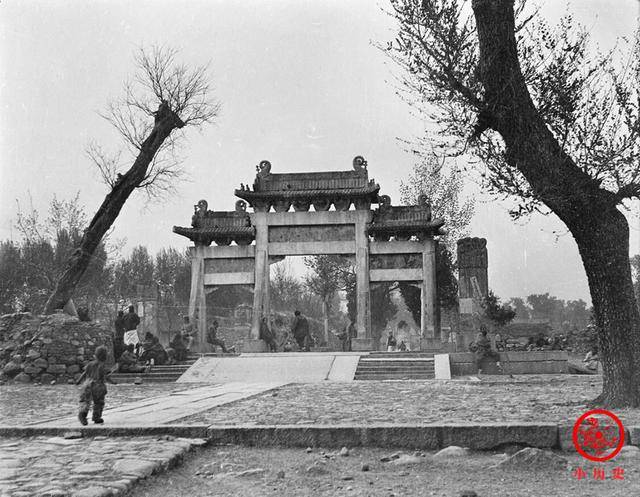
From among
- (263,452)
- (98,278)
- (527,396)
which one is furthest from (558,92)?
(98,278)

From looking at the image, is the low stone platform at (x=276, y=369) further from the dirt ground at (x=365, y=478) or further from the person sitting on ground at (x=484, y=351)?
the dirt ground at (x=365, y=478)

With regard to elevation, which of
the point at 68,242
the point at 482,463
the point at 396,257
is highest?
the point at 68,242

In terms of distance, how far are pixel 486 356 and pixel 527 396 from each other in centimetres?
709

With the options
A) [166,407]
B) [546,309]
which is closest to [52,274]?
[166,407]

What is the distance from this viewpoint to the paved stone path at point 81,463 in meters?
4.59

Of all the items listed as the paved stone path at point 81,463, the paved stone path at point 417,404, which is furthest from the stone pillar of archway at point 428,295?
the paved stone path at point 81,463

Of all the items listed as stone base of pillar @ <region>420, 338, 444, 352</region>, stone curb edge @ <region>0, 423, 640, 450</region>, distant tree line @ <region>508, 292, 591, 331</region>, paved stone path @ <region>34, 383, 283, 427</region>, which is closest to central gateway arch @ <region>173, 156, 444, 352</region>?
stone base of pillar @ <region>420, 338, 444, 352</region>

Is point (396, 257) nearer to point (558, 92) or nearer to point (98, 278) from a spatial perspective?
point (558, 92)

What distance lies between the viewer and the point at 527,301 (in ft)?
301

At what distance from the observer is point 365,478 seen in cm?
540

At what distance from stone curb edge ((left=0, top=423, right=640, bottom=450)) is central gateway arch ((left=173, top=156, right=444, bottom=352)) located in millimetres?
15292

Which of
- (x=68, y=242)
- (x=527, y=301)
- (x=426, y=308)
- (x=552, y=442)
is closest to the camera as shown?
(x=552, y=442)

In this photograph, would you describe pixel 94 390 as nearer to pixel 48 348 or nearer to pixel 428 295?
pixel 48 348

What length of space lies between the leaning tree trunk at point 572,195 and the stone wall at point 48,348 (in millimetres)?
12673
